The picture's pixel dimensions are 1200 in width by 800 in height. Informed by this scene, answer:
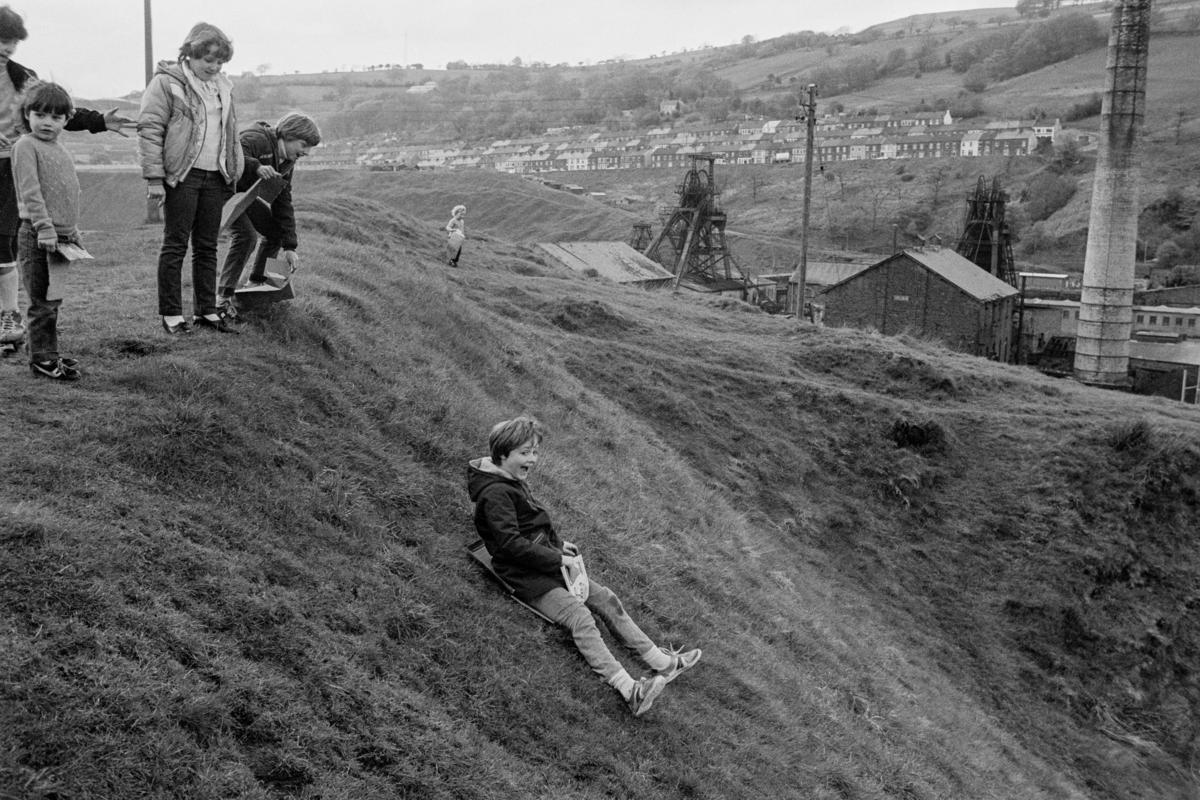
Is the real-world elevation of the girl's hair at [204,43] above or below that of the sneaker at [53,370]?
above

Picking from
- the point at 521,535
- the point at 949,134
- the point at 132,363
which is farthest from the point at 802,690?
the point at 949,134

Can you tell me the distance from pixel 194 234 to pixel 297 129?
1.38 m

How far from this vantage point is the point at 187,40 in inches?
285

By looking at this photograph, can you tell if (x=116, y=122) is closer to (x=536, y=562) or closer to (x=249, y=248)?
(x=249, y=248)

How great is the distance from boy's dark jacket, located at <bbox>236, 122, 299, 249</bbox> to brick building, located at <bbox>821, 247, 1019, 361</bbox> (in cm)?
3496

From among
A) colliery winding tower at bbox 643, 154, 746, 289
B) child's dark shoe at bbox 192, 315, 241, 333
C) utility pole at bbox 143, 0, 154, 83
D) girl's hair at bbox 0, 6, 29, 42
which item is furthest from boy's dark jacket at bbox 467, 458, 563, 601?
colliery winding tower at bbox 643, 154, 746, 289


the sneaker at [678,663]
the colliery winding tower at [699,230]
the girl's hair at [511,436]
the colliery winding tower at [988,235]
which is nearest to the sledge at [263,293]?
the girl's hair at [511,436]

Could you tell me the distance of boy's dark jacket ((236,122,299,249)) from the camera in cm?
817

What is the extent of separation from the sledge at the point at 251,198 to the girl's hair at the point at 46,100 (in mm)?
1546

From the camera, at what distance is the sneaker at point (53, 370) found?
6594 millimetres

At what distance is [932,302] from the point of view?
40.8 m

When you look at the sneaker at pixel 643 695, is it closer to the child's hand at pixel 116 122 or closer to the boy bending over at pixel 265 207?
the boy bending over at pixel 265 207

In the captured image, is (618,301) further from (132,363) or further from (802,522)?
(132,363)

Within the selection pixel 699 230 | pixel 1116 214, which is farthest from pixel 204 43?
pixel 699 230
